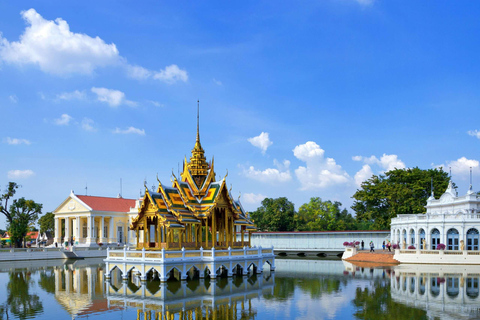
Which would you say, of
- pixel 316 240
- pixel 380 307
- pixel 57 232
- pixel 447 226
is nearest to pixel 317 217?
pixel 316 240

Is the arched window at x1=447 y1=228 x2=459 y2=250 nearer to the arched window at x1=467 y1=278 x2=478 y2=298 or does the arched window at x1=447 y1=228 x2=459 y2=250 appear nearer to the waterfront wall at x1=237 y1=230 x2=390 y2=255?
the waterfront wall at x1=237 y1=230 x2=390 y2=255

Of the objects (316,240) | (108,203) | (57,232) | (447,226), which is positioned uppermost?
(108,203)

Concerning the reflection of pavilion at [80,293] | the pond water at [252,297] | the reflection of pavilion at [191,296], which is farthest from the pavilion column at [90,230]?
the reflection of pavilion at [191,296]

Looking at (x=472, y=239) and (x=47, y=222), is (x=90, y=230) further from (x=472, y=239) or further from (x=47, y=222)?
(x=472, y=239)

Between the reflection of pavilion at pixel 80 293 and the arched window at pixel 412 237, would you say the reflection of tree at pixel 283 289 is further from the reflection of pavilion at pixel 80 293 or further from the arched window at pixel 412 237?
the arched window at pixel 412 237

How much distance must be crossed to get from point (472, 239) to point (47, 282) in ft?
104

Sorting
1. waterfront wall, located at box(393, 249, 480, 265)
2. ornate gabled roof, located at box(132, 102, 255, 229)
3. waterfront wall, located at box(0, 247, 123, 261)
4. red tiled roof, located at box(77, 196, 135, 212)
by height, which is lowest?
waterfront wall, located at box(0, 247, 123, 261)

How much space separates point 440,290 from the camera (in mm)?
22797

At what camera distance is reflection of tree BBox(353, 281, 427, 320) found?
1625 centimetres

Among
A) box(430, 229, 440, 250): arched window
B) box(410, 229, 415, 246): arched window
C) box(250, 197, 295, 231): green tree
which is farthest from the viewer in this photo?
box(250, 197, 295, 231): green tree

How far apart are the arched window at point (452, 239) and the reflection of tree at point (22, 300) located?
31.7m

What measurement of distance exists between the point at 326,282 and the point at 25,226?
4118 centimetres

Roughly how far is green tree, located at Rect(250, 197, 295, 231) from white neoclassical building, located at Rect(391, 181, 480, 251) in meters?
18.6

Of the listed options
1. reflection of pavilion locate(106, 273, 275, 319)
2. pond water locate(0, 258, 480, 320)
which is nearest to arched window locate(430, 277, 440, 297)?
pond water locate(0, 258, 480, 320)
